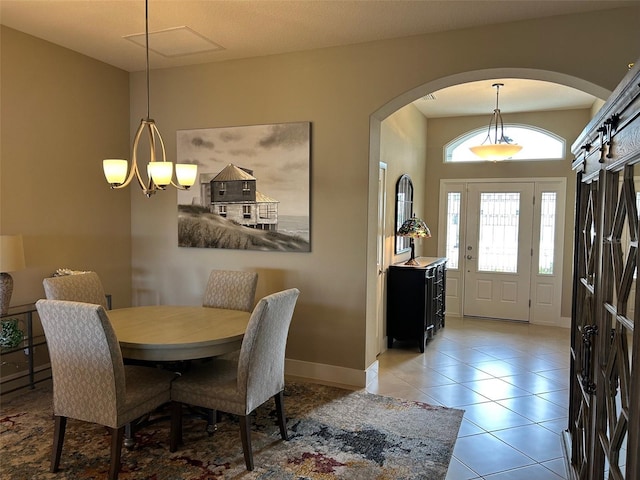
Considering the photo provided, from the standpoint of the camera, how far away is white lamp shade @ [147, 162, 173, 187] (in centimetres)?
284

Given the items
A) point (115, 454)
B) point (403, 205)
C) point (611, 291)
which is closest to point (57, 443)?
point (115, 454)

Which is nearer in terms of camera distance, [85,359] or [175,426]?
[85,359]

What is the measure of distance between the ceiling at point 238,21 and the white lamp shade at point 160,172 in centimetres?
127

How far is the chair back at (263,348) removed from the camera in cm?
265

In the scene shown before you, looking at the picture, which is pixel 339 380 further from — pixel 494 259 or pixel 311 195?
pixel 494 259

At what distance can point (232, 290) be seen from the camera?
387 cm

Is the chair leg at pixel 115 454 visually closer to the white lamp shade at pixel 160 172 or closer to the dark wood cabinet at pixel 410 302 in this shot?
the white lamp shade at pixel 160 172

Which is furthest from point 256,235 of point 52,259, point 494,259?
point 494,259

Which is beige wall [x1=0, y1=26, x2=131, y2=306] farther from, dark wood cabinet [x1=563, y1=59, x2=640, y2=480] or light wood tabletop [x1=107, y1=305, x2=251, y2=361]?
dark wood cabinet [x1=563, y1=59, x2=640, y2=480]

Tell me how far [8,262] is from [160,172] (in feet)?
5.19

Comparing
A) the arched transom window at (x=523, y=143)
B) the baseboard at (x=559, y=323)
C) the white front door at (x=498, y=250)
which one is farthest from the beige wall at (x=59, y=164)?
the baseboard at (x=559, y=323)

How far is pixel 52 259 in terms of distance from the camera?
414 centimetres

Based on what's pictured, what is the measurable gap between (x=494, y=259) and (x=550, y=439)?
3972mm

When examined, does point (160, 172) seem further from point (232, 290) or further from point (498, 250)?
point (498, 250)
